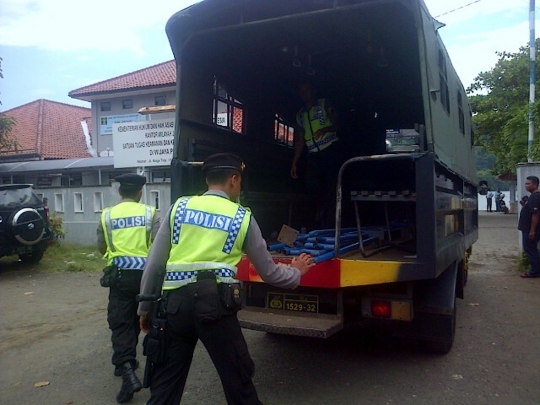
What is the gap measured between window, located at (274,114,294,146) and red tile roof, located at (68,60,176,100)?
59.5ft

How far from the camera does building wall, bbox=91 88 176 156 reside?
25.2m

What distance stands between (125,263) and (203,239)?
1664 mm

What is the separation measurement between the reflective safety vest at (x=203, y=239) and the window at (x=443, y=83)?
9.58ft

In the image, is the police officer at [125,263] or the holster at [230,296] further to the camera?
the police officer at [125,263]

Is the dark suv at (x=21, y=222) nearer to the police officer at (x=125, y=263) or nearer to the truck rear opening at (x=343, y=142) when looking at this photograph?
the truck rear opening at (x=343, y=142)

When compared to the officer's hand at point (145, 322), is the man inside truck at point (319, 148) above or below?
above

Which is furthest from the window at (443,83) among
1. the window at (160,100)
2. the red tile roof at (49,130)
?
the red tile roof at (49,130)

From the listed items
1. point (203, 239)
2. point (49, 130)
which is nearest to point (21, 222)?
point (203, 239)

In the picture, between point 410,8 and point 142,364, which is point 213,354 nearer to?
point 142,364

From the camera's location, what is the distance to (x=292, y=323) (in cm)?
388

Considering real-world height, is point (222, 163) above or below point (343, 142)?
below

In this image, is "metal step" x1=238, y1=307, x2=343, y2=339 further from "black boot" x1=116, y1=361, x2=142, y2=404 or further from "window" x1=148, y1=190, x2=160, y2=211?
"window" x1=148, y1=190, x2=160, y2=211

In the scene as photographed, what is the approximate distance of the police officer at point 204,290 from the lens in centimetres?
279

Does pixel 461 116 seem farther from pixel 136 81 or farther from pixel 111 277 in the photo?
pixel 136 81
